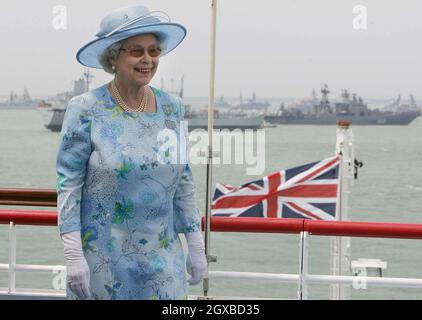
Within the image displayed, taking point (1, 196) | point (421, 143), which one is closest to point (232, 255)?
point (1, 196)

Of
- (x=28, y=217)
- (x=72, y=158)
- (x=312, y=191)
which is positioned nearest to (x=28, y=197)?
(x=28, y=217)

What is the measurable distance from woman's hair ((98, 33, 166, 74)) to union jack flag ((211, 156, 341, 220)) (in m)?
5.17

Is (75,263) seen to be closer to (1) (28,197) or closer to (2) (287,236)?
(1) (28,197)

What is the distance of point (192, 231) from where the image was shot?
3.56 meters

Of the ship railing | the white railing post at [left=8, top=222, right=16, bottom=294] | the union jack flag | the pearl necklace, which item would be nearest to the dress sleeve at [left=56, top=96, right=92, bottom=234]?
the pearl necklace

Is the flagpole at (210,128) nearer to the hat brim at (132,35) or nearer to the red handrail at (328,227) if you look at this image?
the red handrail at (328,227)

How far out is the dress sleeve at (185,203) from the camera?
3504mm

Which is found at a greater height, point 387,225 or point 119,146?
point 119,146

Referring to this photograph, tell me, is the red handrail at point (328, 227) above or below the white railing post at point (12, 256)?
above

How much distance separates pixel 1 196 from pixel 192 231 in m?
1.39

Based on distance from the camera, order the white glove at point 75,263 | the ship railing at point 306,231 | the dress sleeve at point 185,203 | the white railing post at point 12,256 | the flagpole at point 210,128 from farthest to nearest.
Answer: the white railing post at point 12,256 → the ship railing at point 306,231 → the flagpole at point 210,128 → the dress sleeve at point 185,203 → the white glove at point 75,263

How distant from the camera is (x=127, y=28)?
3.32 metres

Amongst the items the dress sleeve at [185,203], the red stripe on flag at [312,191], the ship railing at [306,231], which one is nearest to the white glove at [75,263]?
the dress sleeve at [185,203]
